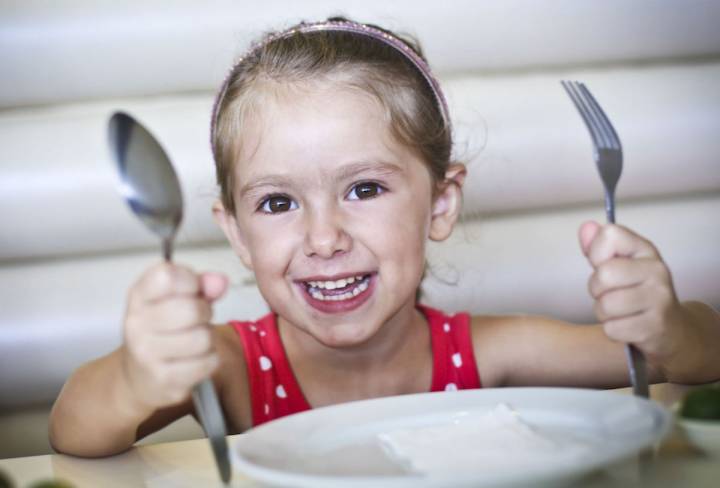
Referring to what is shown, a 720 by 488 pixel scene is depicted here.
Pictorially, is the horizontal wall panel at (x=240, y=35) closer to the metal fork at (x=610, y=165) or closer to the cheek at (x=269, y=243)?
the cheek at (x=269, y=243)

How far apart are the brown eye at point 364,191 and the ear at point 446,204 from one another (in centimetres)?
16

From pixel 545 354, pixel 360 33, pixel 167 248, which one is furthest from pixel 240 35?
pixel 167 248

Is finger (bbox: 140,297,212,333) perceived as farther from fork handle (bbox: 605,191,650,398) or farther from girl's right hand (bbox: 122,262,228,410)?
fork handle (bbox: 605,191,650,398)

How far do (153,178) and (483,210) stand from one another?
1065 millimetres

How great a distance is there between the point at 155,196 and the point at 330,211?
430 millimetres

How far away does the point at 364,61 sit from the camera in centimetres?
125

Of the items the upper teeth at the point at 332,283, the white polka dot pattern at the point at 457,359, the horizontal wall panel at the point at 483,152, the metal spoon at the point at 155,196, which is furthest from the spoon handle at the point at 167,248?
the horizontal wall panel at the point at 483,152

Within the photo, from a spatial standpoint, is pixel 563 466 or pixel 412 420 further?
pixel 412 420

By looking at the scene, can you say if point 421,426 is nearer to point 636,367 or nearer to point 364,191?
point 636,367

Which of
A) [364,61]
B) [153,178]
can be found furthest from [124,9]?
[153,178]

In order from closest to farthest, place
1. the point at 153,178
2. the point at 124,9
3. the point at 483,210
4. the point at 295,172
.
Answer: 1. the point at 153,178
2. the point at 295,172
3. the point at 124,9
4. the point at 483,210

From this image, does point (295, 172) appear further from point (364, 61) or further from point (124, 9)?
point (124, 9)

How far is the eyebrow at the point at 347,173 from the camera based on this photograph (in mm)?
1137

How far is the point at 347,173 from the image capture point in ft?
3.74
